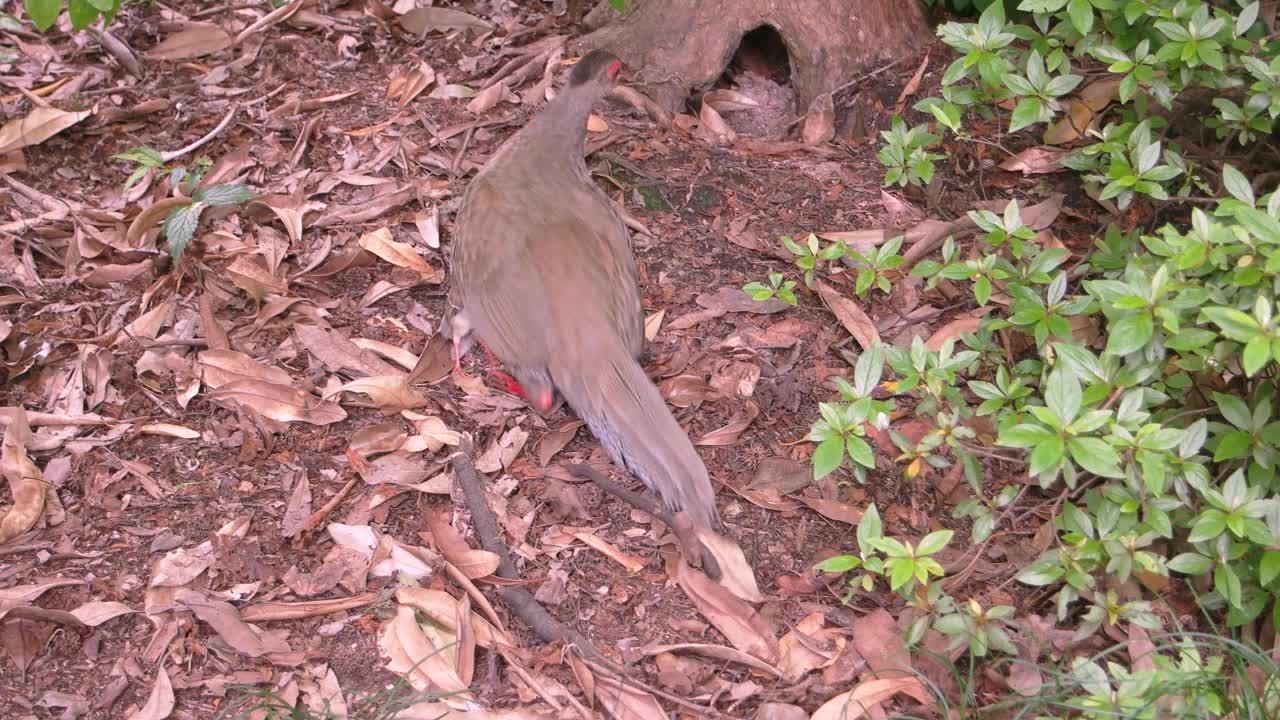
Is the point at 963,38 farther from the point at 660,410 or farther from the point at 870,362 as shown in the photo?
the point at 660,410

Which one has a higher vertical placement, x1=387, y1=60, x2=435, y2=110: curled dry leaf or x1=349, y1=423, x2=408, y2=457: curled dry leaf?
x1=387, y1=60, x2=435, y2=110: curled dry leaf

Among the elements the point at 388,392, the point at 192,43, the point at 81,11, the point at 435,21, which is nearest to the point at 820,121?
the point at 435,21

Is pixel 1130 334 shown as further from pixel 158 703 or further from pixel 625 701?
pixel 158 703

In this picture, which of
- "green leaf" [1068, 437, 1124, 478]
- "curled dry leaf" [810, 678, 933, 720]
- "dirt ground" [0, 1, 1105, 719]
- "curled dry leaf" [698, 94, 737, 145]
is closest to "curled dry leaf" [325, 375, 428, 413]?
"dirt ground" [0, 1, 1105, 719]

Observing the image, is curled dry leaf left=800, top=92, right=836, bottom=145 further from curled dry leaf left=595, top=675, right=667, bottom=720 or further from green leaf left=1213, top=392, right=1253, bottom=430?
curled dry leaf left=595, top=675, right=667, bottom=720

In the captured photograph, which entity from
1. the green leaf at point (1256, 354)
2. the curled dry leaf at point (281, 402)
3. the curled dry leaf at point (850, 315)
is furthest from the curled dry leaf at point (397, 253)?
the green leaf at point (1256, 354)

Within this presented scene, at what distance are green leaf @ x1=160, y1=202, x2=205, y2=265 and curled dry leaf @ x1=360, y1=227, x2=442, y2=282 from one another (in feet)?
1.92

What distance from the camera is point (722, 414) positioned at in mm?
3705

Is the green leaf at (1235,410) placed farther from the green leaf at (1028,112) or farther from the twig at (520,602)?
the twig at (520,602)

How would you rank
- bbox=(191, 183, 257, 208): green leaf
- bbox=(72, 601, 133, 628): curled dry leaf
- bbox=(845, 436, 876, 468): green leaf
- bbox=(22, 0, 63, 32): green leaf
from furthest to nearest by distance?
bbox=(191, 183, 257, 208): green leaf < bbox=(22, 0, 63, 32): green leaf < bbox=(72, 601, 133, 628): curled dry leaf < bbox=(845, 436, 876, 468): green leaf

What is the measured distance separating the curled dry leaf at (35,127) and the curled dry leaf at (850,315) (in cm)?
317

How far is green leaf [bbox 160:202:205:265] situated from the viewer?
3.92 meters

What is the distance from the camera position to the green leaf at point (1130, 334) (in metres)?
2.68

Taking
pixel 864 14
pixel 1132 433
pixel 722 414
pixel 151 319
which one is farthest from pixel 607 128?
pixel 1132 433
